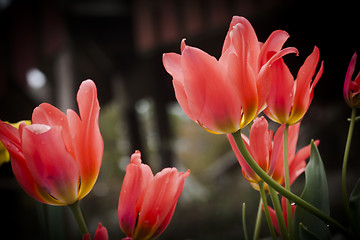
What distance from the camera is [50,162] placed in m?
0.17

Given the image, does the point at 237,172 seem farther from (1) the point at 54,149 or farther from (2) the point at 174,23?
(1) the point at 54,149

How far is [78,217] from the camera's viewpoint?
6.6 inches

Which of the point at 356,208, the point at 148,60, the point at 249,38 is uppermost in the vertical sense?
the point at 148,60

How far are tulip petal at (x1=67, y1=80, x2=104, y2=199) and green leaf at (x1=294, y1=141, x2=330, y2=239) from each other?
111 mm

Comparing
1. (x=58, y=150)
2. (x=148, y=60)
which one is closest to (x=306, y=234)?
(x=58, y=150)

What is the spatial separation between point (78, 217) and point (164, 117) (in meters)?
4.40

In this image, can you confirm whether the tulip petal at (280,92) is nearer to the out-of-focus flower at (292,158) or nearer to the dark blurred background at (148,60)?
the out-of-focus flower at (292,158)

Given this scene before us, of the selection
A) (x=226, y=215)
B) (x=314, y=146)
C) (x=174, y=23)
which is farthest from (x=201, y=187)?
(x=314, y=146)

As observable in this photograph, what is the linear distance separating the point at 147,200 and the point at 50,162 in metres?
0.05

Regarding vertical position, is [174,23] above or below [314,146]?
above

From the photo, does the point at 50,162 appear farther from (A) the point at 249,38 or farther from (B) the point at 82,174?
(A) the point at 249,38

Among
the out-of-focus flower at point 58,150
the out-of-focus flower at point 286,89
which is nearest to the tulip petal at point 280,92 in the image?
the out-of-focus flower at point 286,89

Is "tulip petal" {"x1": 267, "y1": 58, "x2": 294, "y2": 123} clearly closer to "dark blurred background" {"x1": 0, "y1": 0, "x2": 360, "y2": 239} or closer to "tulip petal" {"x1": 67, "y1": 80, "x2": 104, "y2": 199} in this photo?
"tulip petal" {"x1": 67, "y1": 80, "x2": 104, "y2": 199}

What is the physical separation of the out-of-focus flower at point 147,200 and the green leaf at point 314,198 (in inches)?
2.8
